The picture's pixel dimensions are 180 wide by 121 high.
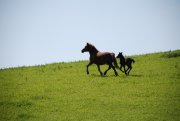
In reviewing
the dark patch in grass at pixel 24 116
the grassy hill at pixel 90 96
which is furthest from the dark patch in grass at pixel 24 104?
the dark patch in grass at pixel 24 116

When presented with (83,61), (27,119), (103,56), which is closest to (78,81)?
(103,56)

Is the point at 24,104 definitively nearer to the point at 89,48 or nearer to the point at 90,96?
the point at 90,96

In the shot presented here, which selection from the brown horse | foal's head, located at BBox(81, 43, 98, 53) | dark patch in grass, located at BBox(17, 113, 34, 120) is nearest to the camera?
dark patch in grass, located at BBox(17, 113, 34, 120)

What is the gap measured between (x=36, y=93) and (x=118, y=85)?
548 centimetres

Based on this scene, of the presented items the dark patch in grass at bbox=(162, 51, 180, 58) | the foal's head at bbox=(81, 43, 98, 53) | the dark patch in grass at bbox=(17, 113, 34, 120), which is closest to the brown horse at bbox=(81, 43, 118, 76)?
the foal's head at bbox=(81, 43, 98, 53)

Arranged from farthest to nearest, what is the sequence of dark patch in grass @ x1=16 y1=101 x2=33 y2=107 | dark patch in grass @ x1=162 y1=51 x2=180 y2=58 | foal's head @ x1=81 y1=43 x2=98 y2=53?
1. dark patch in grass @ x1=162 y1=51 x2=180 y2=58
2. foal's head @ x1=81 y1=43 x2=98 y2=53
3. dark patch in grass @ x1=16 y1=101 x2=33 y2=107

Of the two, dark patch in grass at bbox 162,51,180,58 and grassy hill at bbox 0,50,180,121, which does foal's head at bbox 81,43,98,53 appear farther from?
dark patch in grass at bbox 162,51,180,58

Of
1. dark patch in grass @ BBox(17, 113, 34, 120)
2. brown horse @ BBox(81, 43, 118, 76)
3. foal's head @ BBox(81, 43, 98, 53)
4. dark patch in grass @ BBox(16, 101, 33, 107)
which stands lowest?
dark patch in grass @ BBox(17, 113, 34, 120)

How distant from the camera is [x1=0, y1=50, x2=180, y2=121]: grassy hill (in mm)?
16125

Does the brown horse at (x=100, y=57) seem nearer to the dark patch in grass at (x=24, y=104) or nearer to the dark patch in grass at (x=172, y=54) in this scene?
the dark patch in grass at (x=24, y=104)

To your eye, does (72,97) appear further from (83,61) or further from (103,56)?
(83,61)

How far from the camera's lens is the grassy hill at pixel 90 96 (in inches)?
635

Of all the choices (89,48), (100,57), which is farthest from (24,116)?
(89,48)

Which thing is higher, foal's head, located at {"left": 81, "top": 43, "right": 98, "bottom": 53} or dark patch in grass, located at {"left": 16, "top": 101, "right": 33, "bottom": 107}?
foal's head, located at {"left": 81, "top": 43, "right": 98, "bottom": 53}
